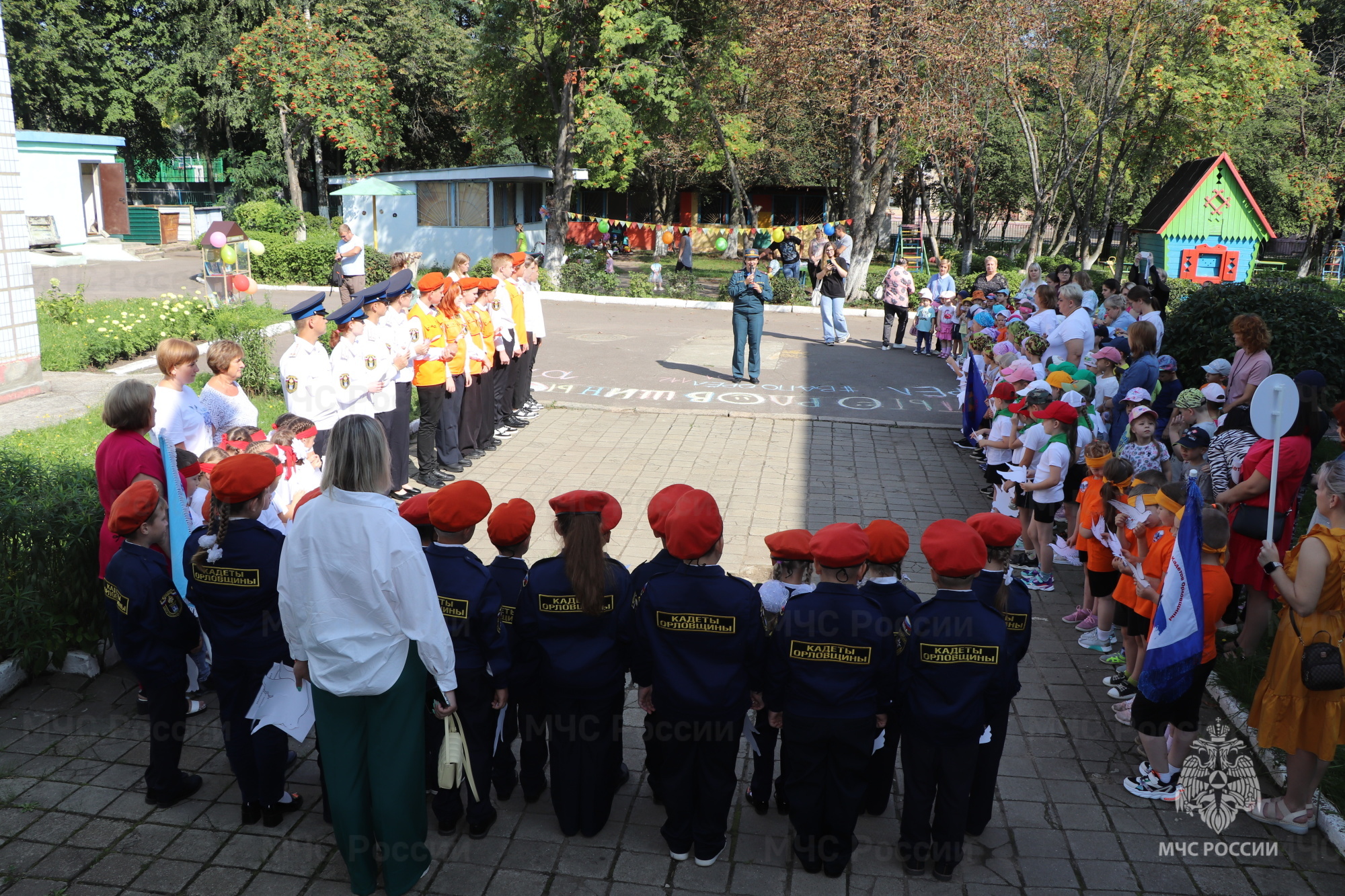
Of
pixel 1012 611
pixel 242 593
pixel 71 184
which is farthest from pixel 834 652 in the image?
pixel 71 184

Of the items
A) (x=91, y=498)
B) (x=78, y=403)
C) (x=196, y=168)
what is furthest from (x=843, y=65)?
(x=196, y=168)

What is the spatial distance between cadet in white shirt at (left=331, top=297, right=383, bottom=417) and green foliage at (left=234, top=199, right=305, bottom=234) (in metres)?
30.9

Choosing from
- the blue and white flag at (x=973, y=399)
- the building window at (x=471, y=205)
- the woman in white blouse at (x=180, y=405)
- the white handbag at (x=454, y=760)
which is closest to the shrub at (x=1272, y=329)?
the blue and white flag at (x=973, y=399)

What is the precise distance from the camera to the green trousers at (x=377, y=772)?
151 inches

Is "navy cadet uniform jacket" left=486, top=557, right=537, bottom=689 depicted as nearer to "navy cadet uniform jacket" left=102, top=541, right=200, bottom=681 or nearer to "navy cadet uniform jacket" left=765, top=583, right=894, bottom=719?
"navy cadet uniform jacket" left=765, top=583, right=894, bottom=719

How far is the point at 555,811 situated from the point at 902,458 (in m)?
→ 7.32

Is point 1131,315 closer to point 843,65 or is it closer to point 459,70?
point 843,65

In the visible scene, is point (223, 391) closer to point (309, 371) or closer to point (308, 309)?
point (309, 371)

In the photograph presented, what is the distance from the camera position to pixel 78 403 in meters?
11.2

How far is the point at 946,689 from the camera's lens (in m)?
3.95

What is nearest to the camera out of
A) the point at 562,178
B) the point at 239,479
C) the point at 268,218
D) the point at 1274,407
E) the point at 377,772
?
the point at 377,772

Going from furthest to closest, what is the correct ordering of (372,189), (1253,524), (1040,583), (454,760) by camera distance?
1. (372,189)
2. (1040,583)
3. (1253,524)
4. (454,760)

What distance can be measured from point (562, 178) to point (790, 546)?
2321 centimetres

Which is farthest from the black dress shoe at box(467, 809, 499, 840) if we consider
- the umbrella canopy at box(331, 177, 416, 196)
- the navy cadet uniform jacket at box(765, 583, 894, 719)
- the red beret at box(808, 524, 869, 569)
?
the umbrella canopy at box(331, 177, 416, 196)
